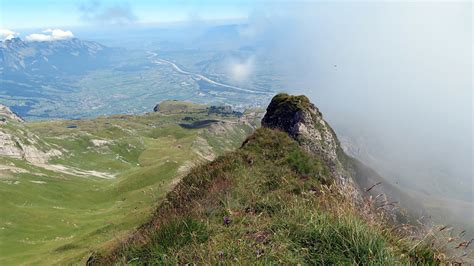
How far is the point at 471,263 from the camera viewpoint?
855 centimetres

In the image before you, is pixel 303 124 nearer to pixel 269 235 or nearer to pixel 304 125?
pixel 304 125

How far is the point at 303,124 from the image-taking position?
128 ft

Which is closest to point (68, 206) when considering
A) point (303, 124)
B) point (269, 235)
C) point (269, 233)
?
point (303, 124)

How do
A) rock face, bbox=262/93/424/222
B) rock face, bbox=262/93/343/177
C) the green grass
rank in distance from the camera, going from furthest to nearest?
1. the green grass
2. rock face, bbox=262/93/343/177
3. rock face, bbox=262/93/424/222

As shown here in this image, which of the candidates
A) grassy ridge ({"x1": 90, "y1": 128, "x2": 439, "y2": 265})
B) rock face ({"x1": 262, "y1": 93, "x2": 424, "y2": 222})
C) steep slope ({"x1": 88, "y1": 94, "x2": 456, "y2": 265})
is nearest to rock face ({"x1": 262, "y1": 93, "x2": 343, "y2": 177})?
rock face ({"x1": 262, "y1": 93, "x2": 424, "y2": 222})

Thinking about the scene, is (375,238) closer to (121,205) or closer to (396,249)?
(396,249)

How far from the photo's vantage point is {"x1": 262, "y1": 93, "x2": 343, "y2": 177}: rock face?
3756cm

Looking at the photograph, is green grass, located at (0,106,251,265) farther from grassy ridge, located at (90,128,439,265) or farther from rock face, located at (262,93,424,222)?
grassy ridge, located at (90,128,439,265)

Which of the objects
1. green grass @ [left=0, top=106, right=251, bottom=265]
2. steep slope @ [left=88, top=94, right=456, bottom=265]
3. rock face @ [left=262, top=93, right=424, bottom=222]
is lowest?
green grass @ [left=0, top=106, right=251, bottom=265]

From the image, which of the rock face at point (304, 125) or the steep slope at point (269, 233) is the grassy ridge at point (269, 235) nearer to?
the steep slope at point (269, 233)

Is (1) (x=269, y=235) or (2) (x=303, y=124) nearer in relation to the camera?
(1) (x=269, y=235)

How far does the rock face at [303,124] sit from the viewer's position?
37562 millimetres

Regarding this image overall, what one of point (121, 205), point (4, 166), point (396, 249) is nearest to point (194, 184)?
point (396, 249)

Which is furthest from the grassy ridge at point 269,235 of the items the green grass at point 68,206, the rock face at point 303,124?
the rock face at point 303,124
